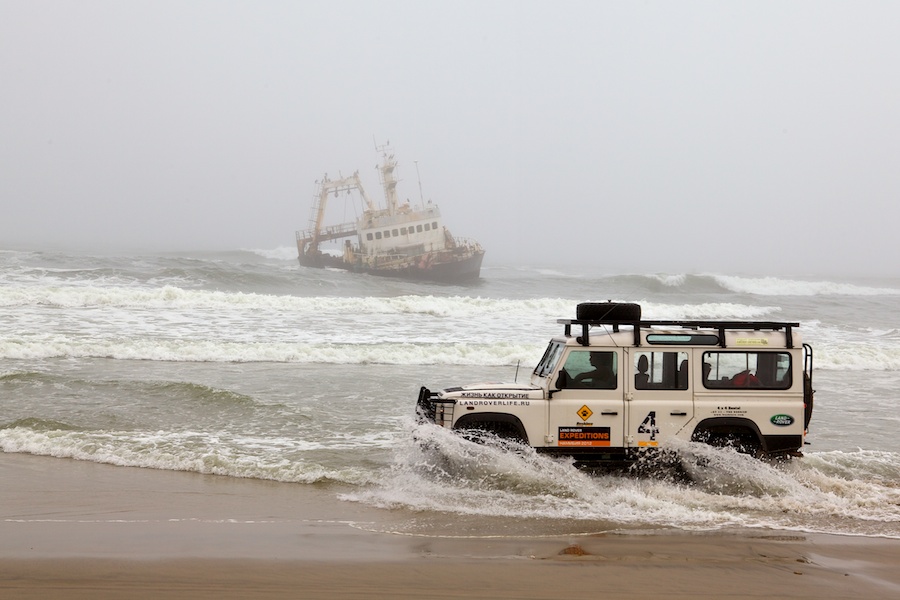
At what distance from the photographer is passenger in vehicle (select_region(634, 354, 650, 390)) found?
320 inches

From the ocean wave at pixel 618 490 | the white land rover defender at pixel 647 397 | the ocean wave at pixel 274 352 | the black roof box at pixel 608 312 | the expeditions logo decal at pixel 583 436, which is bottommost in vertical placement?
the ocean wave at pixel 618 490

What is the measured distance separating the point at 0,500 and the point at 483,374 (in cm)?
1058

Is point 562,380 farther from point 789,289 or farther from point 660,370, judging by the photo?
point 789,289

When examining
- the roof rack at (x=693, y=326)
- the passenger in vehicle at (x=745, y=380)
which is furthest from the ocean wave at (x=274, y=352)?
the passenger in vehicle at (x=745, y=380)

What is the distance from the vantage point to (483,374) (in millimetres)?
16672

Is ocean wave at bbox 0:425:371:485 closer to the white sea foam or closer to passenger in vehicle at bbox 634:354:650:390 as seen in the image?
passenger in vehicle at bbox 634:354:650:390

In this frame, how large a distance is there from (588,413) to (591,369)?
1.52 ft

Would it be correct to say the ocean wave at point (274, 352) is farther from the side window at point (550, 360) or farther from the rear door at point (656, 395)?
the rear door at point (656, 395)

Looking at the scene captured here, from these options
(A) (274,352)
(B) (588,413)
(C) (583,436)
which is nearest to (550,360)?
(B) (588,413)

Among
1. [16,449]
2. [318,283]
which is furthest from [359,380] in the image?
[318,283]

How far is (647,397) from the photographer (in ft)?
26.7

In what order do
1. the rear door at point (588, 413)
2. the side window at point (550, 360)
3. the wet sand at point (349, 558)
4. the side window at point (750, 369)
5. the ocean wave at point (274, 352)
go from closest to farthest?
1. the wet sand at point (349, 558)
2. the rear door at point (588, 413)
3. the side window at point (750, 369)
4. the side window at point (550, 360)
5. the ocean wave at point (274, 352)

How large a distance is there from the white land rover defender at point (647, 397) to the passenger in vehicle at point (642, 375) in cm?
1

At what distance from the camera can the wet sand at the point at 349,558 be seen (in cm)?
534
